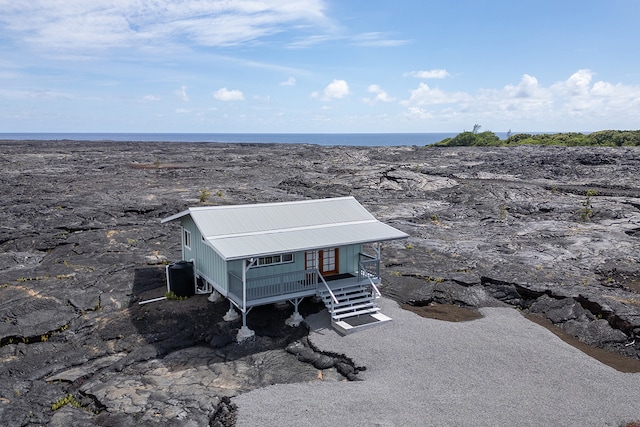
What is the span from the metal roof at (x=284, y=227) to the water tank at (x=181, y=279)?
2330 millimetres

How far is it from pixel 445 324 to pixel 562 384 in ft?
17.2

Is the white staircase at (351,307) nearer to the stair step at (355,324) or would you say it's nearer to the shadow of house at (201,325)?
the stair step at (355,324)

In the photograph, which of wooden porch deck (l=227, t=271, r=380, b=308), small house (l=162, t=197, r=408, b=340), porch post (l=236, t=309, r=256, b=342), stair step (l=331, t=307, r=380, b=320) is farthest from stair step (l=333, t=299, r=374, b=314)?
porch post (l=236, t=309, r=256, b=342)

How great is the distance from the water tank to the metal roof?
2.33m

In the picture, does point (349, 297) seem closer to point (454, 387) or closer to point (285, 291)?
point (285, 291)

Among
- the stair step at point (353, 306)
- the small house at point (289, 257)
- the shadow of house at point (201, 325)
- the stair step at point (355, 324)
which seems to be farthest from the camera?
the stair step at point (353, 306)

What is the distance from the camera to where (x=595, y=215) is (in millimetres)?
41094

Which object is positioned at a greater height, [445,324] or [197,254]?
[197,254]

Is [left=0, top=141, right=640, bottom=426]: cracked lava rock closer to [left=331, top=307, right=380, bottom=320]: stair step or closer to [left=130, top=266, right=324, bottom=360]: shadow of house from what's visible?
[left=130, top=266, right=324, bottom=360]: shadow of house

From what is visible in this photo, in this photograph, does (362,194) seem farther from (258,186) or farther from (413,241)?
(413,241)

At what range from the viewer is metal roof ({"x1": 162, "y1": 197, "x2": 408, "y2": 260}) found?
60.4ft

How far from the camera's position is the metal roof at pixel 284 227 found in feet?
60.4

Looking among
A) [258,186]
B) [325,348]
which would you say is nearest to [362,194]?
[258,186]

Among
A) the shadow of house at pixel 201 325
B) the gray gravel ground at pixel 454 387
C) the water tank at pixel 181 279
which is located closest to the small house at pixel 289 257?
the water tank at pixel 181 279
